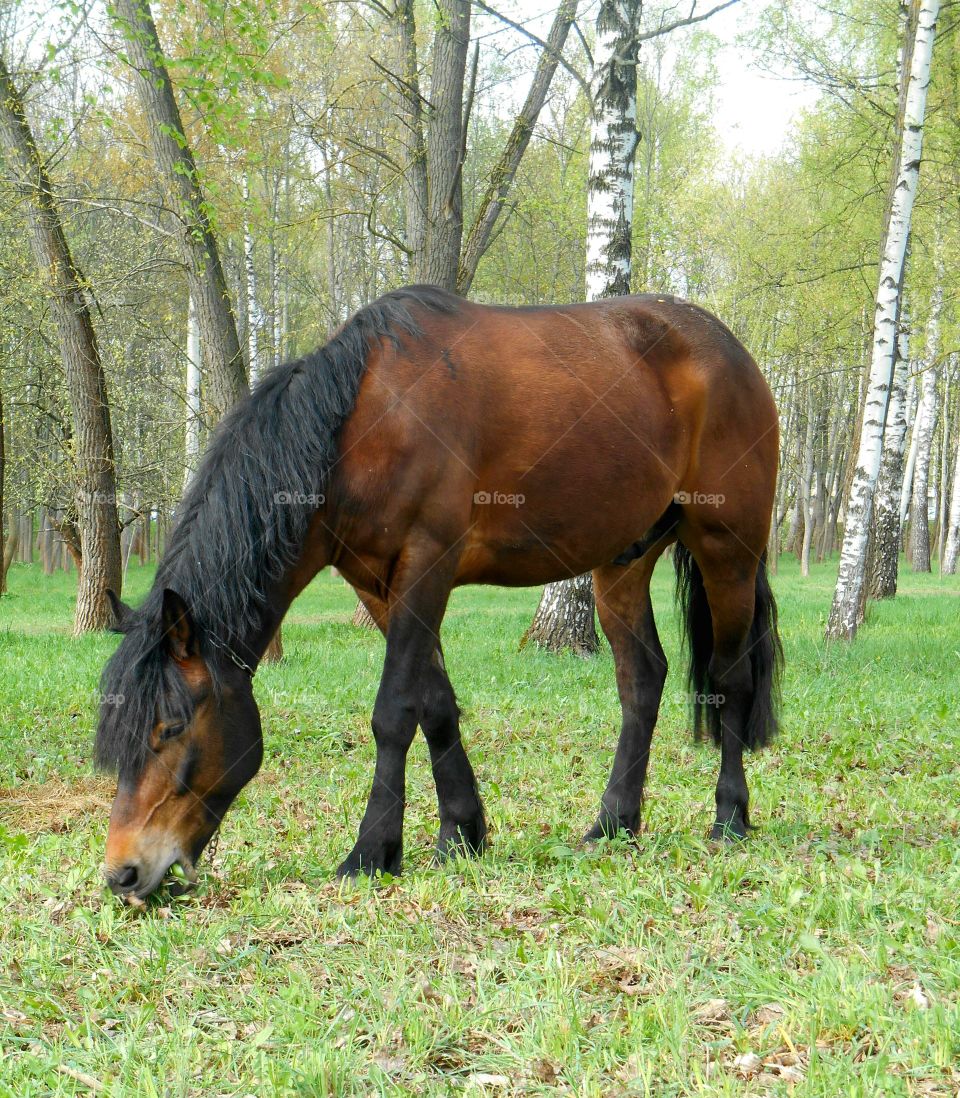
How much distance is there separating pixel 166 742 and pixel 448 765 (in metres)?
1.26

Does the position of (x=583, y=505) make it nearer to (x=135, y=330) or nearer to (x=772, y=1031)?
(x=772, y=1031)

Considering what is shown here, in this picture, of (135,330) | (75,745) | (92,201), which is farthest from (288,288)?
(75,745)

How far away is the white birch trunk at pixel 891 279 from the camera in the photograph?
33.7ft

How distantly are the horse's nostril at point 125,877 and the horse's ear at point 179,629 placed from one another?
29.4 inches

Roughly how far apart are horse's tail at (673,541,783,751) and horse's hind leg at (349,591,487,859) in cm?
145

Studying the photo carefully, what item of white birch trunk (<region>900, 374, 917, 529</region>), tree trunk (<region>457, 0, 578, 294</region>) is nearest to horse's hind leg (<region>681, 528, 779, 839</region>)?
tree trunk (<region>457, 0, 578, 294</region>)

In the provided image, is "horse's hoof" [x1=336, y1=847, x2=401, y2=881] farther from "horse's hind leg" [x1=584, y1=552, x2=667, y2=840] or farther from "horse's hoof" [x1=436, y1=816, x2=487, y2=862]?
"horse's hind leg" [x1=584, y1=552, x2=667, y2=840]

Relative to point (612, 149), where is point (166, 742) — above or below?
below

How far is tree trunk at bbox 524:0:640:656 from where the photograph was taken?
919 centimetres

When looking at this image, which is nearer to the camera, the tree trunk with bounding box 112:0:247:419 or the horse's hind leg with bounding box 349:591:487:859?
the horse's hind leg with bounding box 349:591:487:859

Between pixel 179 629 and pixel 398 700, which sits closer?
pixel 179 629

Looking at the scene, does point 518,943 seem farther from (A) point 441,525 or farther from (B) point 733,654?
(B) point 733,654

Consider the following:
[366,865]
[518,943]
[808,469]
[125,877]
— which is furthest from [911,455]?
[125,877]

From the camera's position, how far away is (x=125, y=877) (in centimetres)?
348
